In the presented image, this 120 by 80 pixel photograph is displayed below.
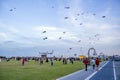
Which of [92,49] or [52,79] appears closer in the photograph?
[52,79]

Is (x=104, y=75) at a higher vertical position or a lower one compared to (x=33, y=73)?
lower

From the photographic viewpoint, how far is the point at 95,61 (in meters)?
42.2

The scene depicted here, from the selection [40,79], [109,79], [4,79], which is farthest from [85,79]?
[4,79]

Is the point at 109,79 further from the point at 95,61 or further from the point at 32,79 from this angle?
the point at 95,61

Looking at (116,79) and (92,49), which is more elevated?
(92,49)

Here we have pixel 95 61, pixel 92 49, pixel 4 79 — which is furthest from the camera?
pixel 92 49

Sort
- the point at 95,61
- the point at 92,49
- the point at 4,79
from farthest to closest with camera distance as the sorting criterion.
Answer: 1. the point at 92,49
2. the point at 95,61
3. the point at 4,79

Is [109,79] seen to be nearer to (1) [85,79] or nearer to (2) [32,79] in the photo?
(1) [85,79]

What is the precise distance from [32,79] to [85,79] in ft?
15.5

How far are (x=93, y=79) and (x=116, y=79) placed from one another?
2.10 m

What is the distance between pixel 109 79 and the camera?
24641 mm

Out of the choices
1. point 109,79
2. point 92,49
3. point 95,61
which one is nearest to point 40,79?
point 109,79

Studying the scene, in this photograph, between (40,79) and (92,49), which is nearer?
(40,79)

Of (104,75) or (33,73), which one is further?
(33,73)
